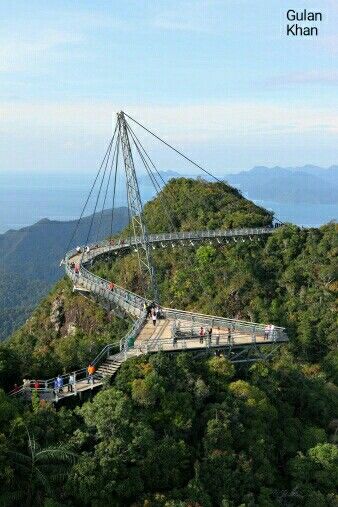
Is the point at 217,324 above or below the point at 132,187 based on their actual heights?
below

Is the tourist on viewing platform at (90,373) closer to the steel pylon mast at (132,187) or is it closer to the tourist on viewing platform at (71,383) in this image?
the tourist on viewing platform at (71,383)

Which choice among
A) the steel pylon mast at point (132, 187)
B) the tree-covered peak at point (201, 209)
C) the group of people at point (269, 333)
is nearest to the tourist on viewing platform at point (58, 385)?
the group of people at point (269, 333)

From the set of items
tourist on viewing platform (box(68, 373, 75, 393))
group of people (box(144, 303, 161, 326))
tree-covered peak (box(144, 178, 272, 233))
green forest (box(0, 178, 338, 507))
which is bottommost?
green forest (box(0, 178, 338, 507))

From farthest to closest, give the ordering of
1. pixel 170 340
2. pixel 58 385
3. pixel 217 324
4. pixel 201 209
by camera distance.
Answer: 1. pixel 201 209
2. pixel 217 324
3. pixel 170 340
4. pixel 58 385

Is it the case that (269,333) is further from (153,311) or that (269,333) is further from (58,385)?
(58,385)

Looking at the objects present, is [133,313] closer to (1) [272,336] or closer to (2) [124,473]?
(1) [272,336]

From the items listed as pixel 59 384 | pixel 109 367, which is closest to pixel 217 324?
pixel 109 367

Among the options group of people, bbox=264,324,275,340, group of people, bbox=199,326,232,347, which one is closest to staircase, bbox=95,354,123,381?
group of people, bbox=199,326,232,347

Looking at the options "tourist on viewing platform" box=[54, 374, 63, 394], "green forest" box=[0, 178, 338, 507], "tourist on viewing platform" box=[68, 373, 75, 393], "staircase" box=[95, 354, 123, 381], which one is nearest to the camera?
"green forest" box=[0, 178, 338, 507]

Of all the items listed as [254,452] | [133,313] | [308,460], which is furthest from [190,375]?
[133,313]

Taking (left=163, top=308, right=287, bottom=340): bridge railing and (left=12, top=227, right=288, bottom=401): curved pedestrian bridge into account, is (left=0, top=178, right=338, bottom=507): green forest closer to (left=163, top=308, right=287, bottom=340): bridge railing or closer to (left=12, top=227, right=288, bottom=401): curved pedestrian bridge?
(left=12, top=227, right=288, bottom=401): curved pedestrian bridge
